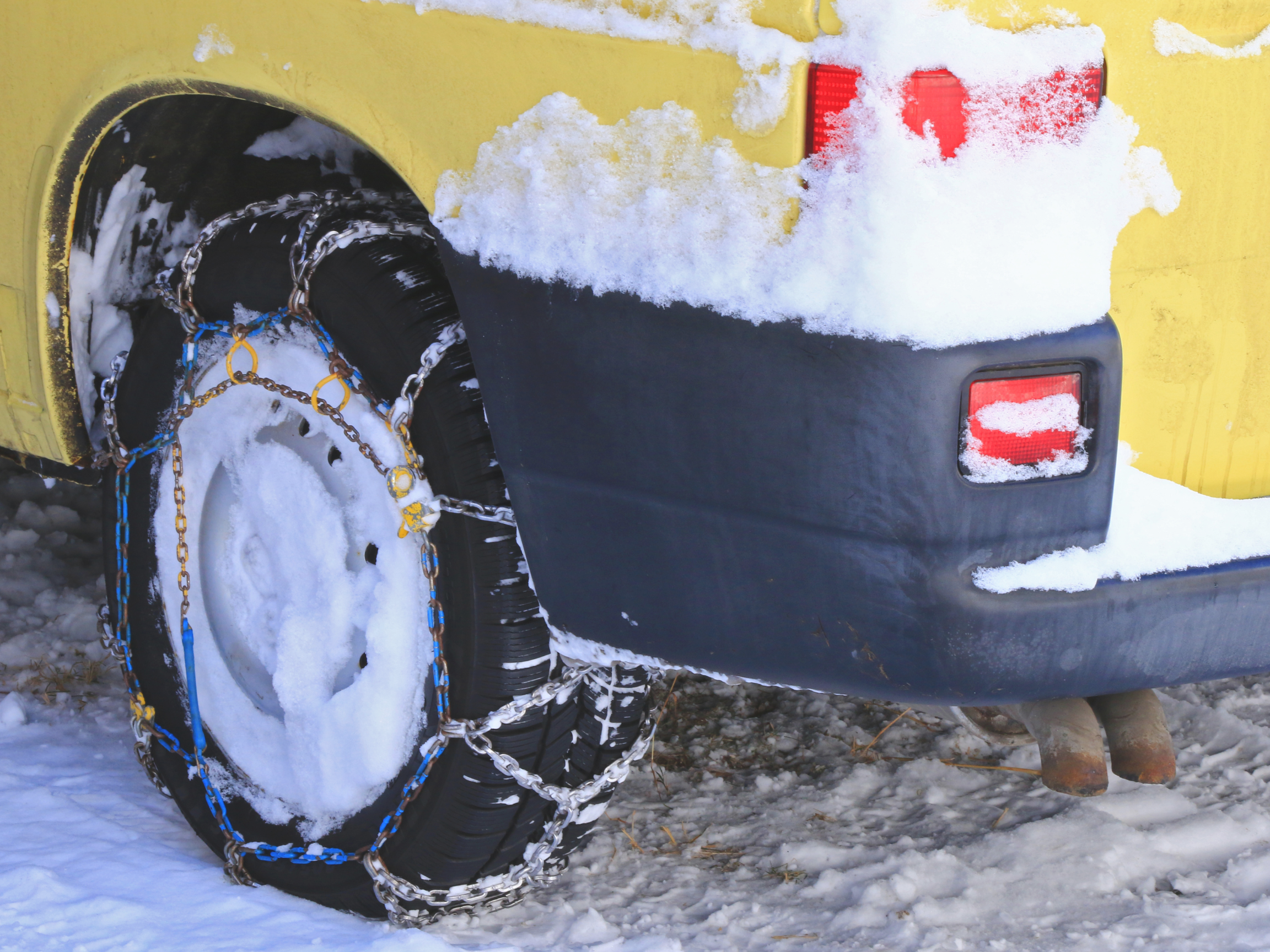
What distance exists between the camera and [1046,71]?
1.33 m

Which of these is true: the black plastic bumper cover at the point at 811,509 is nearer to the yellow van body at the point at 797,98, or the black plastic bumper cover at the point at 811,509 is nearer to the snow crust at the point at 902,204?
the snow crust at the point at 902,204

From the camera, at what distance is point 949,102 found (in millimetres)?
1304

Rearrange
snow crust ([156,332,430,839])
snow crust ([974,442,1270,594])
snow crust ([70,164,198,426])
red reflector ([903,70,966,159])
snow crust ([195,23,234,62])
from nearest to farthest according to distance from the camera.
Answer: red reflector ([903,70,966,159]) < snow crust ([974,442,1270,594]) < snow crust ([195,23,234,62]) < snow crust ([156,332,430,839]) < snow crust ([70,164,198,426])

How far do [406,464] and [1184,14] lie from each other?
→ 1.16 metres

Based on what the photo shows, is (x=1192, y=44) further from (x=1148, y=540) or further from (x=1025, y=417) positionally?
(x=1148, y=540)

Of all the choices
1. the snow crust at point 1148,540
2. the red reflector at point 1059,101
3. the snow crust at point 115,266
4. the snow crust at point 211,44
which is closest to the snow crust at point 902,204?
the red reflector at point 1059,101

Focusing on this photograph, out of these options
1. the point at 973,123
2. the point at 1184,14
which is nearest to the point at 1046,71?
the point at 973,123

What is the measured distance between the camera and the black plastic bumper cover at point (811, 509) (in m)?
1.38

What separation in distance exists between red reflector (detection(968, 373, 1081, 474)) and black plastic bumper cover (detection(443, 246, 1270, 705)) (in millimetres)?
25

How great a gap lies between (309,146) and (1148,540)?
62.6 inches

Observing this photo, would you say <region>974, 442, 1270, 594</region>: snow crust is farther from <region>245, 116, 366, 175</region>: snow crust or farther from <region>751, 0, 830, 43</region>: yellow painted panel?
<region>245, 116, 366, 175</region>: snow crust

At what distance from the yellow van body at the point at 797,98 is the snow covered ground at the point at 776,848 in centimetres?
95

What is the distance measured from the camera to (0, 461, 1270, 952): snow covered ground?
206cm

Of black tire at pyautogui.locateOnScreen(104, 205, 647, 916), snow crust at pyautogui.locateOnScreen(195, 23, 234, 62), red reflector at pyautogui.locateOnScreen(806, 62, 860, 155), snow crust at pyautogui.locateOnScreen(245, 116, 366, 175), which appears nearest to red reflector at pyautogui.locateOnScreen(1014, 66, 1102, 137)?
red reflector at pyautogui.locateOnScreen(806, 62, 860, 155)
